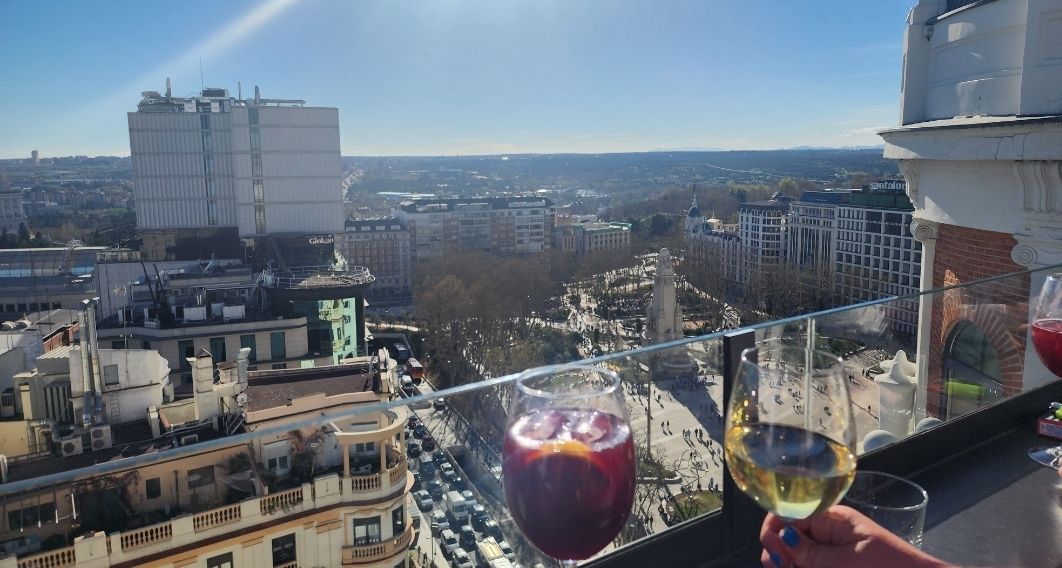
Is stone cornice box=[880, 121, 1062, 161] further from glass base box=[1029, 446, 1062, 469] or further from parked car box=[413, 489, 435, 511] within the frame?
parked car box=[413, 489, 435, 511]

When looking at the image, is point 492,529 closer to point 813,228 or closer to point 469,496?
point 469,496

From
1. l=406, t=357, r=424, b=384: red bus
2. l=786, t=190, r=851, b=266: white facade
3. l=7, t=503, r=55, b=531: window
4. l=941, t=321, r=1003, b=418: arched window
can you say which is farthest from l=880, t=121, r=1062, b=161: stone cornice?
l=786, t=190, r=851, b=266: white facade

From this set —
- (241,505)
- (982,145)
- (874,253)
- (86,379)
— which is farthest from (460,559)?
(874,253)

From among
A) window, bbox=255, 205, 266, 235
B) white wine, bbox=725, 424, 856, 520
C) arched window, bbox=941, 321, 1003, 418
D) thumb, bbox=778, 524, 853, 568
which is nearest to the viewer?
white wine, bbox=725, 424, 856, 520

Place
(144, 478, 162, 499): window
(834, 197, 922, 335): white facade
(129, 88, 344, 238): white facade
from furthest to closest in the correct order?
(834, 197, 922, 335): white facade, (129, 88, 344, 238): white facade, (144, 478, 162, 499): window

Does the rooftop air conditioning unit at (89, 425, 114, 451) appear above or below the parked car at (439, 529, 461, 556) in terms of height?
below

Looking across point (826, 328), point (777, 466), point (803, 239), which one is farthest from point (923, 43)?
point (803, 239)

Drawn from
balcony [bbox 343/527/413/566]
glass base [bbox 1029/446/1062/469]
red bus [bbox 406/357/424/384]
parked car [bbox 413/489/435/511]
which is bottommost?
red bus [bbox 406/357/424/384]
